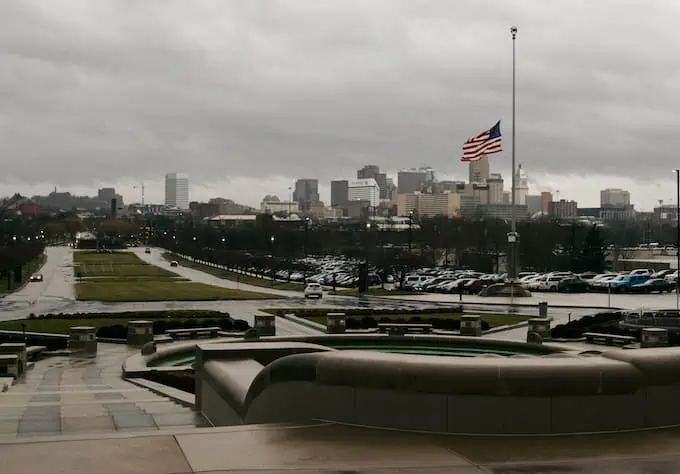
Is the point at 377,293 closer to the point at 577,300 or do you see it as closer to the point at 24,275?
the point at 577,300

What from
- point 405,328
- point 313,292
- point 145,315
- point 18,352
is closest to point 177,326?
point 145,315

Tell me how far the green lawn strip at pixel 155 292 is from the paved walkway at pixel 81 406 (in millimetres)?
30949

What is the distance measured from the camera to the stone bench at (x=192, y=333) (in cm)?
3291

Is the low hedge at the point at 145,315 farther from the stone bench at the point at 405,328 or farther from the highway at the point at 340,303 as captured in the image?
the stone bench at the point at 405,328

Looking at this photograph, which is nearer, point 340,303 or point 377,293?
point 340,303

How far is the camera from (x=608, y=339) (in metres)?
31.7

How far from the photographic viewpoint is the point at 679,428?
10.4 meters

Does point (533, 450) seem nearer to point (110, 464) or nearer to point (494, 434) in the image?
point (494, 434)

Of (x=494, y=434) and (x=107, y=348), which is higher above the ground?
(x=494, y=434)

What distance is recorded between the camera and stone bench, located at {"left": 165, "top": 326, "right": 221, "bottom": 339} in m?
32.9

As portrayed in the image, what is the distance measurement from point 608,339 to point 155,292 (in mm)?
37228

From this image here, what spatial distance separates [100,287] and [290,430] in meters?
60.1

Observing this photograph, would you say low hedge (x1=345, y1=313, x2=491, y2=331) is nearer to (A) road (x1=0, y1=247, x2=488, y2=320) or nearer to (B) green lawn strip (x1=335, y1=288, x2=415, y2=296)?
(A) road (x1=0, y1=247, x2=488, y2=320)

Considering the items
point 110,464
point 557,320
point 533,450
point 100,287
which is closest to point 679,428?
point 533,450
